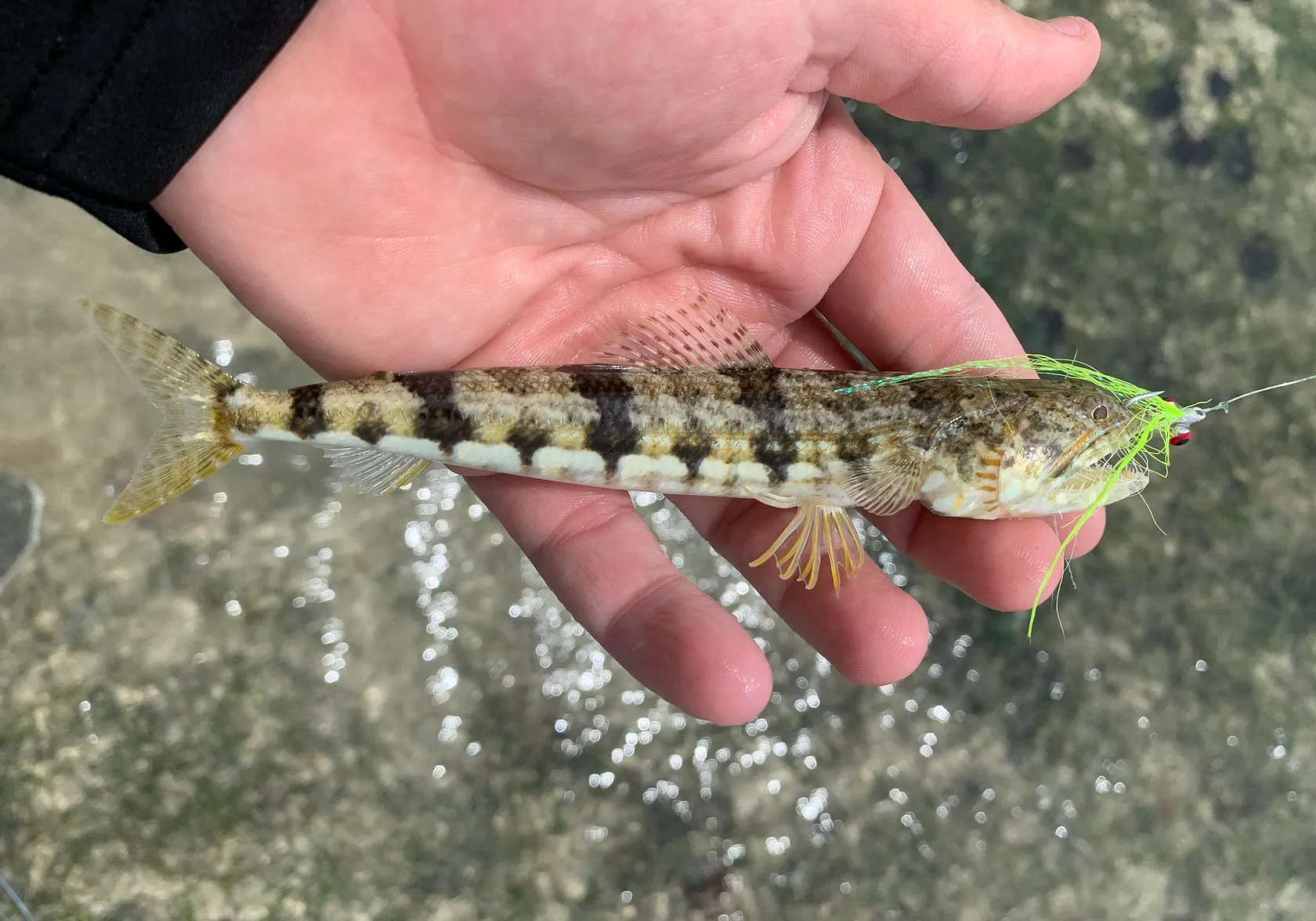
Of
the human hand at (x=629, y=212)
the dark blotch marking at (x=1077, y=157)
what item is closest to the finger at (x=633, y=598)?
the human hand at (x=629, y=212)

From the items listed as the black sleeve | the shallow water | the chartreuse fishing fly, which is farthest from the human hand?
the shallow water

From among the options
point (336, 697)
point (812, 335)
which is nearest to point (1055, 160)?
point (812, 335)

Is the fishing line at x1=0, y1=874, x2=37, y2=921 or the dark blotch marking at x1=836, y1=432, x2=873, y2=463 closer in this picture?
the dark blotch marking at x1=836, y1=432, x2=873, y2=463

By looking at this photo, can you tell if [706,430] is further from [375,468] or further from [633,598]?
[375,468]

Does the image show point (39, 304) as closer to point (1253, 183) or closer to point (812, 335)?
point (812, 335)

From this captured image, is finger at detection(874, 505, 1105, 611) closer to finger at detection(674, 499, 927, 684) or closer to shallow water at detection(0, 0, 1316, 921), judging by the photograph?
finger at detection(674, 499, 927, 684)

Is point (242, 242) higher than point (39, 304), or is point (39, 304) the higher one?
point (242, 242)
